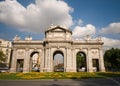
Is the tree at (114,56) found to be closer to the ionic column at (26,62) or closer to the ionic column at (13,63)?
Result: the ionic column at (26,62)

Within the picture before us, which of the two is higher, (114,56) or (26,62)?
(114,56)

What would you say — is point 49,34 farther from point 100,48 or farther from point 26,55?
point 100,48

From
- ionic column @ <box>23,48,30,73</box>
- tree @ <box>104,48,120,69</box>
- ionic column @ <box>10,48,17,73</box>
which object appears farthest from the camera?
tree @ <box>104,48,120,69</box>

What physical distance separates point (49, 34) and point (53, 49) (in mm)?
6026

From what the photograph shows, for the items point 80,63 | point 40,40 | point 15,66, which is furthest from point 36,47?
point 80,63

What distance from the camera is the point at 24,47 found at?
60.2 metres

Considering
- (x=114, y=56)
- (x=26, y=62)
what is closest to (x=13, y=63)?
(x=26, y=62)

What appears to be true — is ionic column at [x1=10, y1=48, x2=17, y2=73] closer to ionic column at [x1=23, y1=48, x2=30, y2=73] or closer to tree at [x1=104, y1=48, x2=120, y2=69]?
ionic column at [x1=23, y1=48, x2=30, y2=73]

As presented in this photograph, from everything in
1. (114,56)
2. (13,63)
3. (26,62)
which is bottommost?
(13,63)

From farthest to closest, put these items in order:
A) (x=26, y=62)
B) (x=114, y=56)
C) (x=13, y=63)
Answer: (x=114, y=56) < (x=13, y=63) < (x=26, y=62)

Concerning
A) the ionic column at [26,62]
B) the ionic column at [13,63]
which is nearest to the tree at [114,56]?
the ionic column at [26,62]

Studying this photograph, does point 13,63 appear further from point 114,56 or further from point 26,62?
point 114,56

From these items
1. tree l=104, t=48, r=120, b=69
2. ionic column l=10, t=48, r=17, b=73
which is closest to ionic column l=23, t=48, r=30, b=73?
ionic column l=10, t=48, r=17, b=73

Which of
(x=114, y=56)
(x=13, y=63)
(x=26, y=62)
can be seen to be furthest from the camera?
(x=114, y=56)
